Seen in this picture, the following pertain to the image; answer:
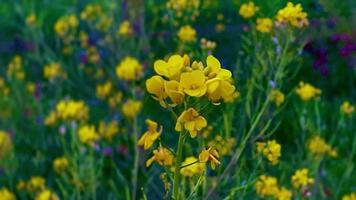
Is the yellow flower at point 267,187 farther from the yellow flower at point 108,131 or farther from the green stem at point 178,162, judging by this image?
the yellow flower at point 108,131

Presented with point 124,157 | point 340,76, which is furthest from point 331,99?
point 124,157

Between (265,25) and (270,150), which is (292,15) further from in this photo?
(270,150)

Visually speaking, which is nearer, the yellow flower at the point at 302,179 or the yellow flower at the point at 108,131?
the yellow flower at the point at 302,179

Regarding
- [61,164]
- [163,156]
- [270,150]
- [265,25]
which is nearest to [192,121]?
[163,156]

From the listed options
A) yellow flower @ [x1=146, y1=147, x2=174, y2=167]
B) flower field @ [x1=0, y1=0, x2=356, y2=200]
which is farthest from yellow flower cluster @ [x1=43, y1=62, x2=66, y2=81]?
yellow flower @ [x1=146, y1=147, x2=174, y2=167]

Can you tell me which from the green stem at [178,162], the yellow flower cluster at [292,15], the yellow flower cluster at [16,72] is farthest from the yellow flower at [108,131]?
the green stem at [178,162]

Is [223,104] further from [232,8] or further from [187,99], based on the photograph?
[232,8]

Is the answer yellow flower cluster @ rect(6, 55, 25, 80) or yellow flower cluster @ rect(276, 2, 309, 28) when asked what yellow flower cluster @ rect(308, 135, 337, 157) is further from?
yellow flower cluster @ rect(6, 55, 25, 80)
